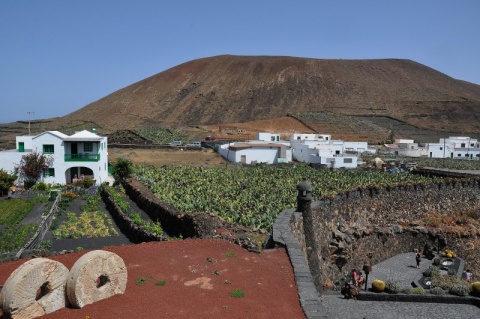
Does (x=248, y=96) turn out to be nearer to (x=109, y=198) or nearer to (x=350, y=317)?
(x=109, y=198)

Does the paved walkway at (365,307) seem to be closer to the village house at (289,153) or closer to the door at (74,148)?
the door at (74,148)

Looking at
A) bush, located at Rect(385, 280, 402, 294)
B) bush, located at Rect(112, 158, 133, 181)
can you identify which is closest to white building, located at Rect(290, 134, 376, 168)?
bush, located at Rect(112, 158, 133, 181)

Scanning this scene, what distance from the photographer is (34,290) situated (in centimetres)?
907

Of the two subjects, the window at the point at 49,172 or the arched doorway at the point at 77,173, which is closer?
the window at the point at 49,172

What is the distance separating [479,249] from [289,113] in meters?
85.8

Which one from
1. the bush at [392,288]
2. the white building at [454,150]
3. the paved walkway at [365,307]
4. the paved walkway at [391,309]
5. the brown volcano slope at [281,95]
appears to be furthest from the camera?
the brown volcano slope at [281,95]

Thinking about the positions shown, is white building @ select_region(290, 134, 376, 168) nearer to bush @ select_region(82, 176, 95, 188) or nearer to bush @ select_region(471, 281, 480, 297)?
bush @ select_region(82, 176, 95, 188)

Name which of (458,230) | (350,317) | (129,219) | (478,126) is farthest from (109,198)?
(478,126)

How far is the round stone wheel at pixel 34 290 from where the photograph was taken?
8.76 meters

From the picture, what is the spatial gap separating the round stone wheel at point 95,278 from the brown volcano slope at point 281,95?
335 feet

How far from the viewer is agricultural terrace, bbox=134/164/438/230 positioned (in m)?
26.3

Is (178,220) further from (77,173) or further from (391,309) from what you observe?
(77,173)

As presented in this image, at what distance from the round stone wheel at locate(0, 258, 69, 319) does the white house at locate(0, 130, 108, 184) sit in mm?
30546

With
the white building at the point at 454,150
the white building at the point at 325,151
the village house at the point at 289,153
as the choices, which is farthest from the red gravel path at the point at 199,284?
the white building at the point at 454,150
